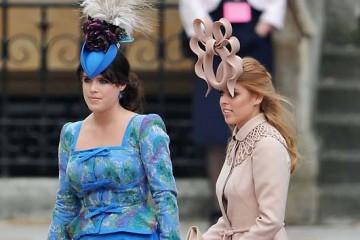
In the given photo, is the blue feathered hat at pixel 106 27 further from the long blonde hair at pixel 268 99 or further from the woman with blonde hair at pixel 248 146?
the long blonde hair at pixel 268 99

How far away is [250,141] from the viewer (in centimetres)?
533

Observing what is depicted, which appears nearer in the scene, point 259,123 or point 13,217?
point 259,123

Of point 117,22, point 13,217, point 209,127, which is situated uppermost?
point 117,22

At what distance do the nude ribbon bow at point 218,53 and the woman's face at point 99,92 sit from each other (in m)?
0.39

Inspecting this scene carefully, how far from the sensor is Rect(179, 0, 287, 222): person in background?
29.5ft

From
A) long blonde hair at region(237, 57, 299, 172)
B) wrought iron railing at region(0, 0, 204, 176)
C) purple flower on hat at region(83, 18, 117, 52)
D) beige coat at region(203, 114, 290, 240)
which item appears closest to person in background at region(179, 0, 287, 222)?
wrought iron railing at region(0, 0, 204, 176)

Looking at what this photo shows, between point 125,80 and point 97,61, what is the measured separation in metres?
0.18

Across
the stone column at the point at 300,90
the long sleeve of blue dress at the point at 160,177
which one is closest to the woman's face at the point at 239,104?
the long sleeve of blue dress at the point at 160,177

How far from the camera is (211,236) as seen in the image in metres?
5.43

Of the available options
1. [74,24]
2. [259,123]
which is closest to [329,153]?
[74,24]

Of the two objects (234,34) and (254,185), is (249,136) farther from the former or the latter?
(234,34)

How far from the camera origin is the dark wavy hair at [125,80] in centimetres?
551

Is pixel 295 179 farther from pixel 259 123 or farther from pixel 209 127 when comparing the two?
pixel 259 123

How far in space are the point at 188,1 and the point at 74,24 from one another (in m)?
1.97
